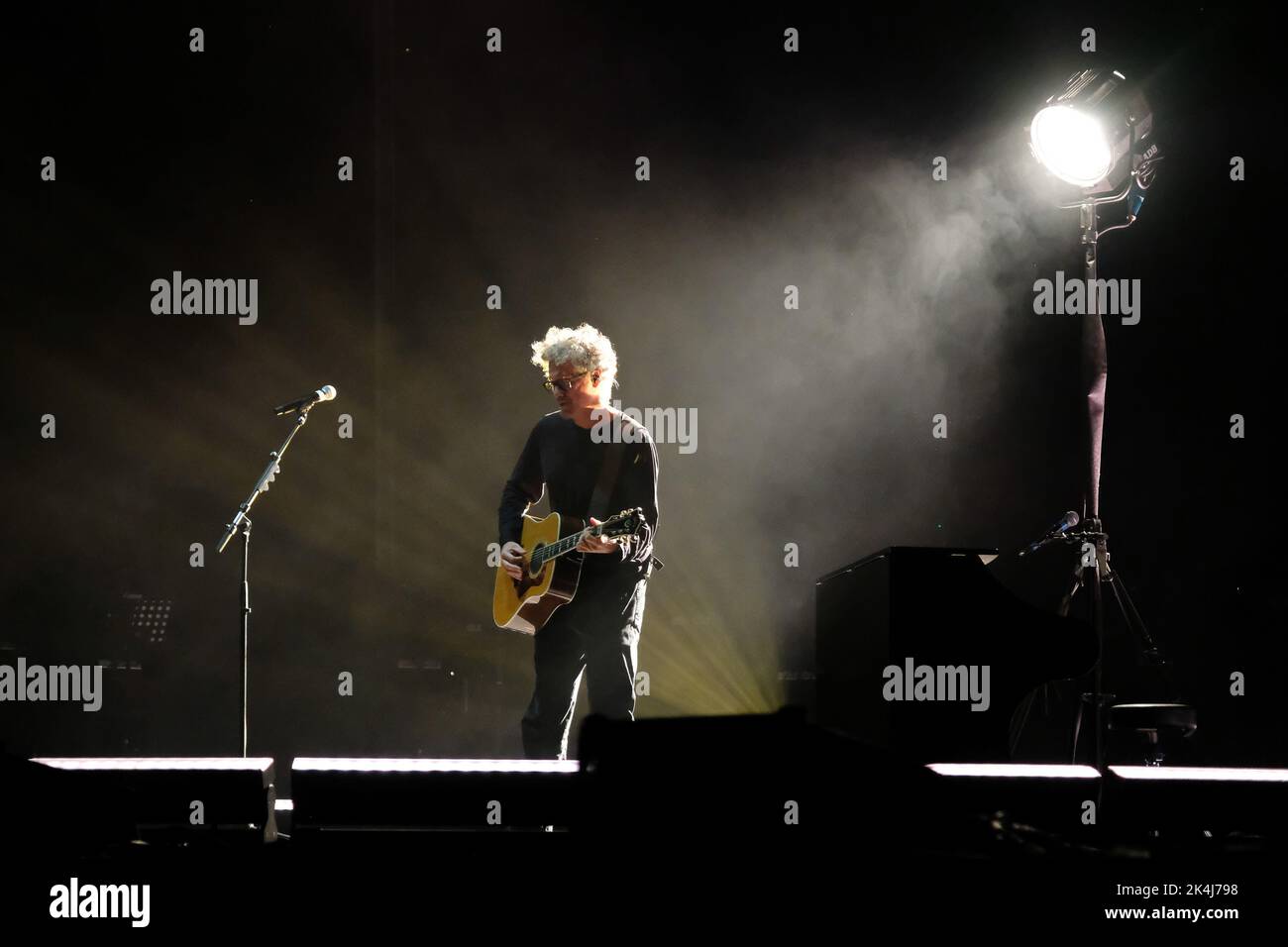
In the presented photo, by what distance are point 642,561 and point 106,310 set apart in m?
4.40

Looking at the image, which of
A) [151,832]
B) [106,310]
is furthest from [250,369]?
[151,832]

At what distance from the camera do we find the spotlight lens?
5.36 meters

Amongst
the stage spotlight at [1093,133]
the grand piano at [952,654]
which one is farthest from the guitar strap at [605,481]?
the stage spotlight at [1093,133]

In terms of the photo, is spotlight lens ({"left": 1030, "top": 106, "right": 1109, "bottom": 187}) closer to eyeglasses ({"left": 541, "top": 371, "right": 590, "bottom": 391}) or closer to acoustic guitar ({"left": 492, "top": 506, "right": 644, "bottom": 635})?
eyeglasses ({"left": 541, "top": 371, "right": 590, "bottom": 391})

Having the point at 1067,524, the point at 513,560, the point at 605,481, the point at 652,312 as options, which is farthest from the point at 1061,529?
the point at 652,312

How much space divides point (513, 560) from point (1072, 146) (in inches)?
129

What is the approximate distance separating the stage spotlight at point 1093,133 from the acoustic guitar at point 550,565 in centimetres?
278

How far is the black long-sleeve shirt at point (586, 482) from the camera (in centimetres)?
428

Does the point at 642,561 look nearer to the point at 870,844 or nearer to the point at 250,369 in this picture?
the point at 870,844

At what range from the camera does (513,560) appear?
4.43 meters

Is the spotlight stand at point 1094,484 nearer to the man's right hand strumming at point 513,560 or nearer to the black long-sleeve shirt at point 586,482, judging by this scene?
the black long-sleeve shirt at point 586,482

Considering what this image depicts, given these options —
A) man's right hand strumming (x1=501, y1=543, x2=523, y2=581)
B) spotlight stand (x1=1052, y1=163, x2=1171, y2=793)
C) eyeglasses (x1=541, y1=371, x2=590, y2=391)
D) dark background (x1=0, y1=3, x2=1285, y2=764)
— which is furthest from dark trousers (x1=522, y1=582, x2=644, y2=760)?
dark background (x1=0, y1=3, x2=1285, y2=764)

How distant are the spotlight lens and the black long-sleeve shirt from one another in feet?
8.30
